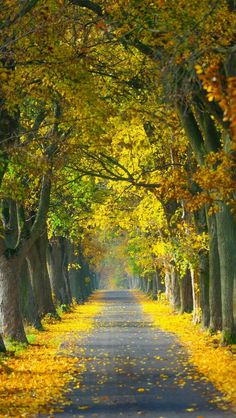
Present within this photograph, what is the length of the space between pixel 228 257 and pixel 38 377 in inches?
278

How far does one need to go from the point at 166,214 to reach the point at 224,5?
22.1 meters

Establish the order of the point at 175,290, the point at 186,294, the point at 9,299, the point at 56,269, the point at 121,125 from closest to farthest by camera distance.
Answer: the point at 9,299 → the point at 121,125 → the point at 186,294 → the point at 175,290 → the point at 56,269

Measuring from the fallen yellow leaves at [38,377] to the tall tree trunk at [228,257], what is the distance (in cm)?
419

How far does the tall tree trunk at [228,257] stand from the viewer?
21.8 m

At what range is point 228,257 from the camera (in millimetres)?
21906

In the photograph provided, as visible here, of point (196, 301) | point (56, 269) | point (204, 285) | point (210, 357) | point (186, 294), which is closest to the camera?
point (210, 357)

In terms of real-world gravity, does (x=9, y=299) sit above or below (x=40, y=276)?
below

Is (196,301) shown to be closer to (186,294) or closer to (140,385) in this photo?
(186,294)

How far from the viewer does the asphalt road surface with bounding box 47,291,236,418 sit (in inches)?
498

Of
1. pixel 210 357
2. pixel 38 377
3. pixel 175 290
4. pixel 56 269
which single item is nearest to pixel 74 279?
pixel 56 269

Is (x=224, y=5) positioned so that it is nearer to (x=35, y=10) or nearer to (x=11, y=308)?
(x=35, y=10)

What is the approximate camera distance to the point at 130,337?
28188 millimetres

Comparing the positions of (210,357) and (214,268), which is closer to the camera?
(210,357)

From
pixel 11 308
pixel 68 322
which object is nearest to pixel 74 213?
pixel 68 322
